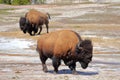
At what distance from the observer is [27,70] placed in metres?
19.0

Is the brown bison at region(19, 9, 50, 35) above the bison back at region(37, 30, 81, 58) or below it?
below

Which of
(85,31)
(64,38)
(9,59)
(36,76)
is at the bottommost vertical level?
(85,31)

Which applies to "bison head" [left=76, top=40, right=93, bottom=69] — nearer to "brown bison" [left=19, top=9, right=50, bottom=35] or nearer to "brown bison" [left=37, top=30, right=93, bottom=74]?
"brown bison" [left=37, top=30, right=93, bottom=74]

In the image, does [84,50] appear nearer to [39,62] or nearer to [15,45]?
[39,62]

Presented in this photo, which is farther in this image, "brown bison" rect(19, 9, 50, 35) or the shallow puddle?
"brown bison" rect(19, 9, 50, 35)

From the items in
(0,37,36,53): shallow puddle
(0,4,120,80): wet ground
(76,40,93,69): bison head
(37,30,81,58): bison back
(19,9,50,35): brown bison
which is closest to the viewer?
(76,40,93,69): bison head

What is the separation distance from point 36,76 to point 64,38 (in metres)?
1.47

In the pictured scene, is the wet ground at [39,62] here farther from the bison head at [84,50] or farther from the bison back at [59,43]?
the bison back at [59,43]

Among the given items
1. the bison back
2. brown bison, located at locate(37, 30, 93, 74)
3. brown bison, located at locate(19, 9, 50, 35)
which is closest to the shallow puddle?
brown bison, located at locate(19, 9, 50, 35)

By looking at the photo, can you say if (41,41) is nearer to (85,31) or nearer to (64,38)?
(64,38)

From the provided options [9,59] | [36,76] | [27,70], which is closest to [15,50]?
[9,59]

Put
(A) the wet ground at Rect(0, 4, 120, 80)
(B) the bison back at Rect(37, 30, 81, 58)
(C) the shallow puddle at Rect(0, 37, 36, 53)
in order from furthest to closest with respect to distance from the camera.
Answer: (C) the shallow puddle at Rect(0, 37, 36, 53), (A) the wet ground at Rect(0, 4, 120, 80), (B) the bison back at Rect(37, 30, 81, 58)

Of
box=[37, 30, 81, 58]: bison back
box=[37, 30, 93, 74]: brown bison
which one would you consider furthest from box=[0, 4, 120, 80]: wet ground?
box=[37, 30, 81, 58]: bison back

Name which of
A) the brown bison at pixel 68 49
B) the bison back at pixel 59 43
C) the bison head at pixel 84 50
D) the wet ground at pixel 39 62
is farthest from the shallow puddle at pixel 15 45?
the bison head at pixel 84 50
